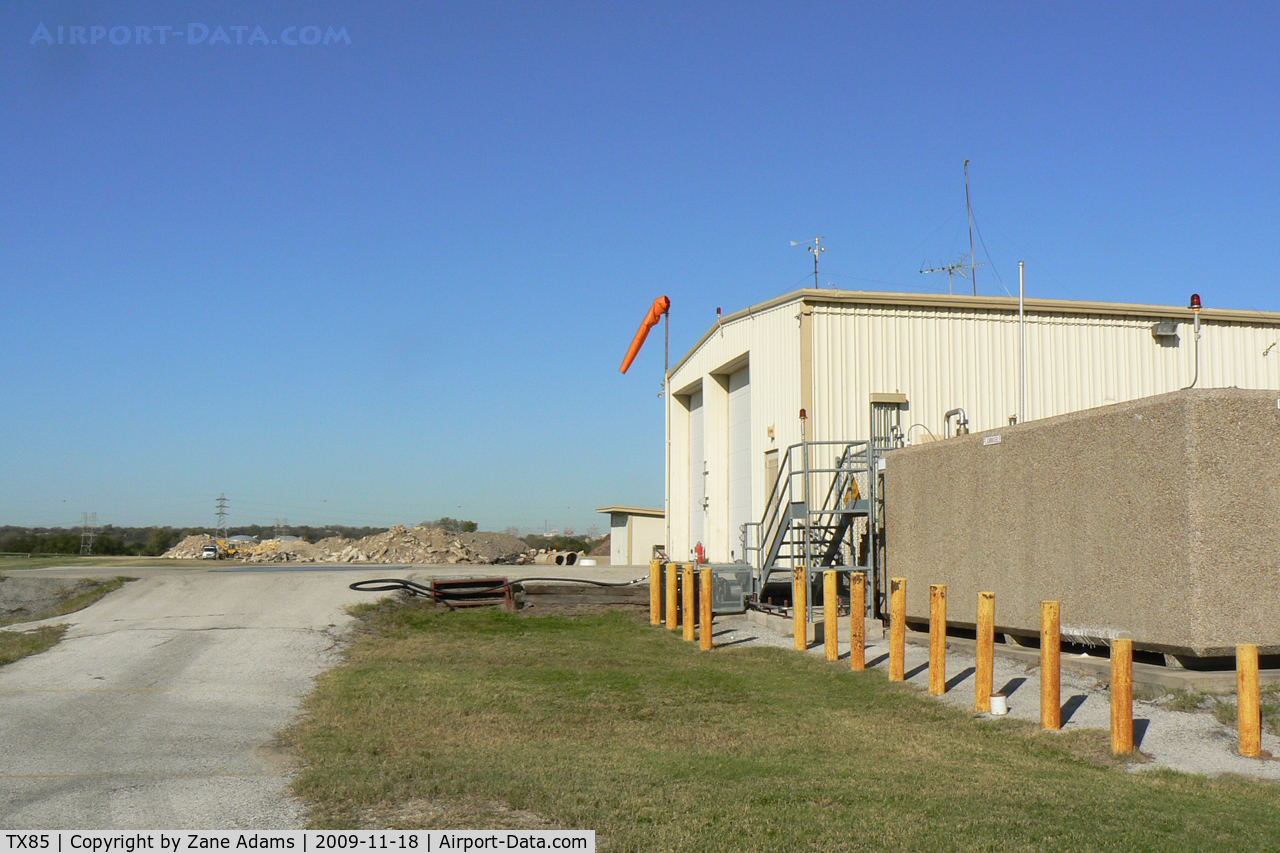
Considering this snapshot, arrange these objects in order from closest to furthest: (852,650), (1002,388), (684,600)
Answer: (852,650), (684,600), (1002,388)

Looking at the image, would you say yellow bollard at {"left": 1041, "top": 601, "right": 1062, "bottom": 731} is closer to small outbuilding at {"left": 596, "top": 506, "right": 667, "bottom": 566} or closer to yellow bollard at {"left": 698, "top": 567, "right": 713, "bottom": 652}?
yellow bollard at {"left": 698, "top": 567, "right": 713, "bottom": 652}

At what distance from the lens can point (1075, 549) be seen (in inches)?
418

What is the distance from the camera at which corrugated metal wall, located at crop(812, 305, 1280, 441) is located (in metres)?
19.5

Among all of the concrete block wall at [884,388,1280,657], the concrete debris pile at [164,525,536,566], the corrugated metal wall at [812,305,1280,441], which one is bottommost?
the concrete debris pile at [164,525,536,566]

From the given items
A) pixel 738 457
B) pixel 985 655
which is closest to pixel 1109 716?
pixel 985 655

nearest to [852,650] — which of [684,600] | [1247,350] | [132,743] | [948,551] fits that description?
[948,551]

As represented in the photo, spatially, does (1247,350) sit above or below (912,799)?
above

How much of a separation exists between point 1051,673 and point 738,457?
15305 millimetres

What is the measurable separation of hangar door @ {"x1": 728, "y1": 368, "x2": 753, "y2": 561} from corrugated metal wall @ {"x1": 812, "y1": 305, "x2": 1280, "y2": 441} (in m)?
3.80

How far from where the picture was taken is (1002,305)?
20.1 meters

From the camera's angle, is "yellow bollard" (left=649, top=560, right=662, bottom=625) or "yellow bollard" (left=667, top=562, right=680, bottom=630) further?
"yellow bollard" (left=649, top=560, right=662, bottom=625)

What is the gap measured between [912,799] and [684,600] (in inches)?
389

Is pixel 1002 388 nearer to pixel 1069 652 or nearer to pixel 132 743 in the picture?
pixel 1069 652

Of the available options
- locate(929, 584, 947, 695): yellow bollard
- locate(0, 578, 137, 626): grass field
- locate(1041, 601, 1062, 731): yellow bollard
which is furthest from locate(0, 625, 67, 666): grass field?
locate(1041, 601, 1062, 731): yellow bollard
